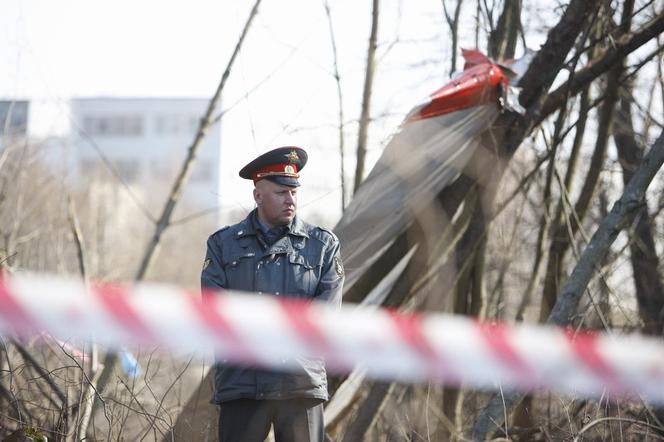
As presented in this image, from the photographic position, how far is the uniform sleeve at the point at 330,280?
3.96 meters

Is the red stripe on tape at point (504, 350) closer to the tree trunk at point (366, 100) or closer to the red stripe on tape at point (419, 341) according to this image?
the red stripe on tape at point (419, 341)

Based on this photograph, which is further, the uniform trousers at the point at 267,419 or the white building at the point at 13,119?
the white building at the point at 13,119

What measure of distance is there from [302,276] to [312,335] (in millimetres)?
1727

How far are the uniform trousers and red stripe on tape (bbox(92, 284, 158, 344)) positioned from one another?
1852 millimetres

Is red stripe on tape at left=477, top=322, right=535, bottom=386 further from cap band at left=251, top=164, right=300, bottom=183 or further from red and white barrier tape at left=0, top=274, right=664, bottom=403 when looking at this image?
cap band at left=251, top=164, right=300, bottom=183

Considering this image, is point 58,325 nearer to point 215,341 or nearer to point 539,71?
point 215,341

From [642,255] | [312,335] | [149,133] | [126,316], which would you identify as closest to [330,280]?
[312,335]

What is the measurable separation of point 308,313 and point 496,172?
4.21 metres

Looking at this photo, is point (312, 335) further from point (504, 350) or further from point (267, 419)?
point (267, 419)

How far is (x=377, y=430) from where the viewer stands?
6750mm

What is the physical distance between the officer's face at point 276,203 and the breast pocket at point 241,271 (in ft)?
0.70

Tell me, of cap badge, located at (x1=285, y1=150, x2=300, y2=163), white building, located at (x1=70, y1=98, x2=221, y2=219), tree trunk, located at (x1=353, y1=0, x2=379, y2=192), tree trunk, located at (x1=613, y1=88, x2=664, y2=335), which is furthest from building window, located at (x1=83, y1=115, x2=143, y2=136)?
cap badge, located at (x1=285, y1=150, x2=300, y2=163)

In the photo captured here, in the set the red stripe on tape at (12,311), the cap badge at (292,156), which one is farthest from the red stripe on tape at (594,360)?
the cap badge at (292,156)

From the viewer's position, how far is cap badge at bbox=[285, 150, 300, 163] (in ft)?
14.3
